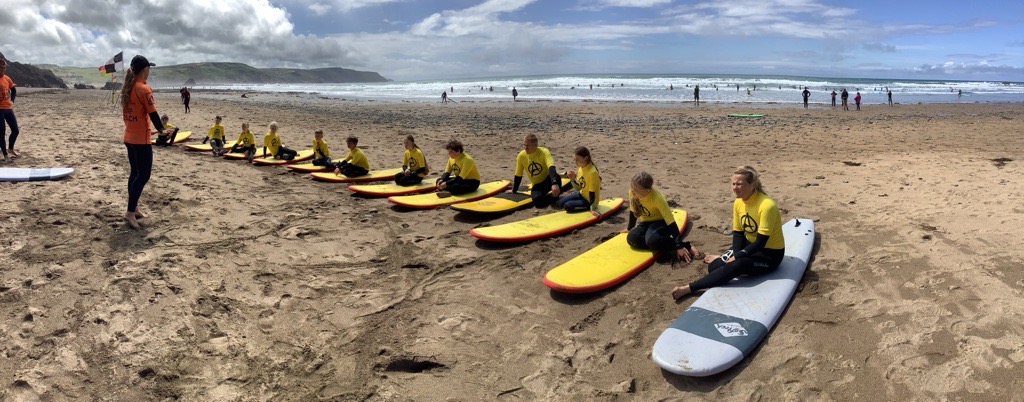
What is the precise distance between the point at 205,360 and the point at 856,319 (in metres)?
4.50

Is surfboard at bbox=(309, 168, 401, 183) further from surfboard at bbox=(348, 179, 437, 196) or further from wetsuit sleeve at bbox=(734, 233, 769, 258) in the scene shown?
wetsuit sleeve at bbox=(734, 233, 769, 258)

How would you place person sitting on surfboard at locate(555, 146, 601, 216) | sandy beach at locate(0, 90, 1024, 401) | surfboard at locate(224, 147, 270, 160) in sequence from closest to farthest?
sandy beach at locate(0, 90, 1024, 401) < person sitting on surfboard at locate(555, 146, 601, 216) < surfboard at locate(224, 147, 270, 160)

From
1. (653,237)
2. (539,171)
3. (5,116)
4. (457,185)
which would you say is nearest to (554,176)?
(539,171)

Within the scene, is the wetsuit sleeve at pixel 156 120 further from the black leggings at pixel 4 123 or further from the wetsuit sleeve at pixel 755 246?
the wetsuit sleeve at pixel 755 246

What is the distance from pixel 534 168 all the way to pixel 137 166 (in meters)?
4.57

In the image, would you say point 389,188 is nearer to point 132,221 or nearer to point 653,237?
point 132,221

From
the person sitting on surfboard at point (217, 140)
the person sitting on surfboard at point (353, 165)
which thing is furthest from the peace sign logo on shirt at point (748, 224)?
the person sitting on surfboard at point (217, 140)

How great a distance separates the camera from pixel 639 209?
5.21 meters

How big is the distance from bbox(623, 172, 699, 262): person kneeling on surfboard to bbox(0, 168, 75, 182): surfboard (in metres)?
6.92

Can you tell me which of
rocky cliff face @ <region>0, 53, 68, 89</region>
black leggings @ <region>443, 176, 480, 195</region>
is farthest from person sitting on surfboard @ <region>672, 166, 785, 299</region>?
rocky cliff face @ <region>0, 53, 68, 89</region>

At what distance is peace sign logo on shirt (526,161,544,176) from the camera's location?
23.6 feet

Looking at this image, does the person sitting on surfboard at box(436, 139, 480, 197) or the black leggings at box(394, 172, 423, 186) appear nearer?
the person sitting on surfboard at box(436, 139, 480, 197)

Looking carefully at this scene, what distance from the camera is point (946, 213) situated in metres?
5.54

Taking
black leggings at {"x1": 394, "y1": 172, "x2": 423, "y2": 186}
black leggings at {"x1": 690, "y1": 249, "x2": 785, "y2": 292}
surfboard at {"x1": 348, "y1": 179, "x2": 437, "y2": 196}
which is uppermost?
black leggings at {"x1": 394, "y1": 172, "x2": 423, "y2": 186}
